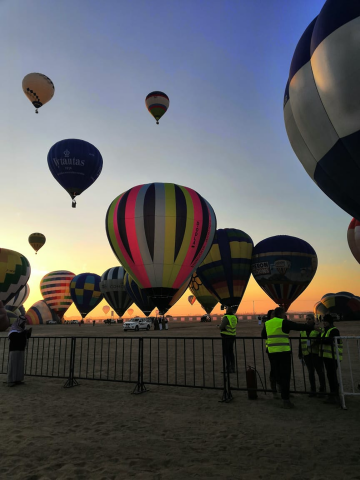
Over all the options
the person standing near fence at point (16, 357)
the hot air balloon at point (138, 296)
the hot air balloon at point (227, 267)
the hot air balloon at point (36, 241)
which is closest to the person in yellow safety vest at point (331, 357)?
the person standing near fence at point (16, 357)

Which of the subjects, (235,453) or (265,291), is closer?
(235,453)

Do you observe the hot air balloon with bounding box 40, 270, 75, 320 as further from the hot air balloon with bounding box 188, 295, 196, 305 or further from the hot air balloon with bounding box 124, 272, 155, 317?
the hot air balloon with bounding box 188, 295, 196, 305

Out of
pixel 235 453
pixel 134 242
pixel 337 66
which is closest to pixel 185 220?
pixel 134 242

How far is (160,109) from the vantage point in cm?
3344

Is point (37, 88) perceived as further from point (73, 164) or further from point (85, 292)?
point (85, 292)

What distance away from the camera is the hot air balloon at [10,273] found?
3631 centimetres

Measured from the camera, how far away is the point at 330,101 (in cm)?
943

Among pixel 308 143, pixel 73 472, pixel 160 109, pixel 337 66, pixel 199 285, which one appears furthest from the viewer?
pixel 199 285

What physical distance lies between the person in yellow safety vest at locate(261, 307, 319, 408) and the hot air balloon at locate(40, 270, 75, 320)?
61.2 meters

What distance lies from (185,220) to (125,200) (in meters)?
4.41

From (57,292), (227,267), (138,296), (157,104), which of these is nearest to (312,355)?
(227,267)

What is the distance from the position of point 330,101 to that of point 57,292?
61.0m

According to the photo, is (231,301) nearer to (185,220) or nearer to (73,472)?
(185,220)

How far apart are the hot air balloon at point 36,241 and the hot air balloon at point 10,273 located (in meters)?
17.7
